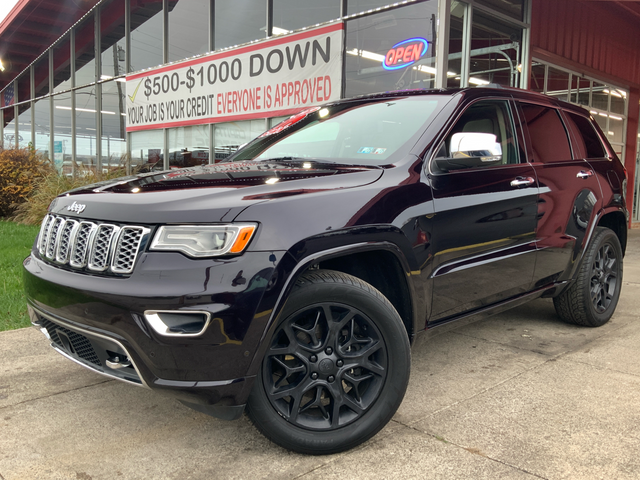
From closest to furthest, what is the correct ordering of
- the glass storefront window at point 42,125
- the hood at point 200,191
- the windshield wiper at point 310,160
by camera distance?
1. the hood at point 200,191
2. the windshield wiper at point 310,160
3. the glass storefront window at point 42,125

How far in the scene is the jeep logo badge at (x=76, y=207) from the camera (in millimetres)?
2532

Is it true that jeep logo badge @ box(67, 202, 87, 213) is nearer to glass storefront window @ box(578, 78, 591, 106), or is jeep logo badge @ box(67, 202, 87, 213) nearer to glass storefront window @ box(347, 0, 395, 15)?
glass storefront window @ box(347, 0, 395, 15)

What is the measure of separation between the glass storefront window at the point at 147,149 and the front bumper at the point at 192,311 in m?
10.9

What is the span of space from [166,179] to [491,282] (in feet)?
6.29

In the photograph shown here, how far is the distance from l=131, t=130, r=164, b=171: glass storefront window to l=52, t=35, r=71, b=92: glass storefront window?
5837mm

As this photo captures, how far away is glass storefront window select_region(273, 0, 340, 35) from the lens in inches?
365

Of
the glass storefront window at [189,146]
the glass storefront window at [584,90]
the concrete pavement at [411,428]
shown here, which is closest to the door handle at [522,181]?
the concrete pavement at [411,428]

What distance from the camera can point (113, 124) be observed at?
14.8 meters

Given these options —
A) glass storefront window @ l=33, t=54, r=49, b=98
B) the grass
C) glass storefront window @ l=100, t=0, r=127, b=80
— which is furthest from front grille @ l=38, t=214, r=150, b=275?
glass storefront window @ l=33, t=54, r=49, b=98

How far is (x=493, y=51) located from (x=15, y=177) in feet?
33.8

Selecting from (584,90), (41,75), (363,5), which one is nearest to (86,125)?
(41,75)

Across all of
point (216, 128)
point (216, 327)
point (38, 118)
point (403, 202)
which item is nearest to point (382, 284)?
point (403, 202)

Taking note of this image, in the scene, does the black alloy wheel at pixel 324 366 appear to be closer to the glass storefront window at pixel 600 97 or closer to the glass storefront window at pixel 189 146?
the glass storefront window at pixel 189 146

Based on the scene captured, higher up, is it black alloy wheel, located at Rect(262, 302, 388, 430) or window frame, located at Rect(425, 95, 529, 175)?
window frame, located at Rect(425, 95, 529, 175)
